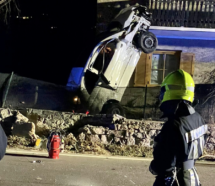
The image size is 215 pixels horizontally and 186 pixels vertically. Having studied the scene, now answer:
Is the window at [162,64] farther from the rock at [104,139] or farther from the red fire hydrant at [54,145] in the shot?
the red fire hydrant at [54,145]

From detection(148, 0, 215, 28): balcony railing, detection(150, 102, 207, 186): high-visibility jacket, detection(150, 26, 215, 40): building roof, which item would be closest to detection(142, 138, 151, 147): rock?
detection(150, 26, 215, 40): building roof

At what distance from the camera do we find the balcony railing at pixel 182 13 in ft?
36.8

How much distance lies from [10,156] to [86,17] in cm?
Answer: 856

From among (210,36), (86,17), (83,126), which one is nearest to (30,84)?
(83,126)

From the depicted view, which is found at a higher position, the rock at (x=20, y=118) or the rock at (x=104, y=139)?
the rock at (x=20, y=118)

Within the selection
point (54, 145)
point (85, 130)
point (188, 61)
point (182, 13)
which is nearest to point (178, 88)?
point (54, 145)

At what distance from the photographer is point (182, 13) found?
444 inches

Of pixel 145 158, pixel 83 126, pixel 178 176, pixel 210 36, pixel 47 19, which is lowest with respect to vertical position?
pixel 145 158

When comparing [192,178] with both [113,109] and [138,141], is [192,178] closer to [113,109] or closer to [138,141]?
[138,141]

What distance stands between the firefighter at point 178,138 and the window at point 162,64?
9.45m

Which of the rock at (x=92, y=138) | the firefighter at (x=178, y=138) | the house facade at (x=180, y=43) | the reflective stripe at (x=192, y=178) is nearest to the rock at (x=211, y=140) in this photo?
the house facade at (x=180, y=43)

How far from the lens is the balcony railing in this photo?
1122 centimetres

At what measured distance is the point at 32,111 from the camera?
8844 mm

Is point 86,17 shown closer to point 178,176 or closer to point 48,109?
point 48,109
